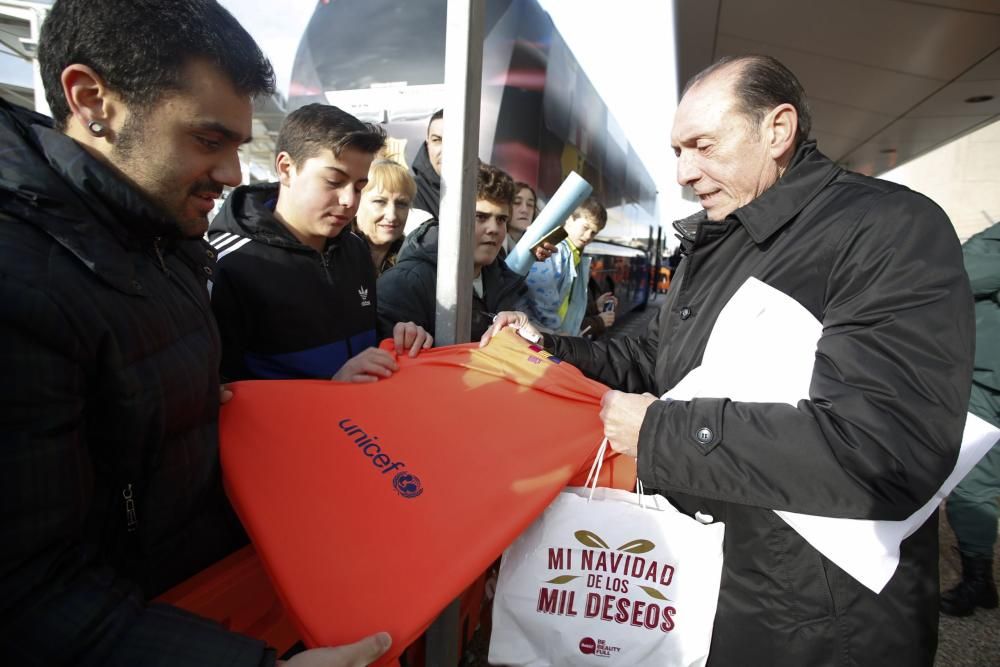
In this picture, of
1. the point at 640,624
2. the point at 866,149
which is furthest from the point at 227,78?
the point at 866,149

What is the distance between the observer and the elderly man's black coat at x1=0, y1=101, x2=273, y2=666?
2.40ft

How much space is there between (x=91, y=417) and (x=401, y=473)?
0.68m

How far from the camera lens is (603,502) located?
1305 millimetres

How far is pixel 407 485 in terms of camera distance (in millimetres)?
1323

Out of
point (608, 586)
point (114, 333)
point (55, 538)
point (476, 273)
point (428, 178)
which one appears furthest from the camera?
point (428, 178)

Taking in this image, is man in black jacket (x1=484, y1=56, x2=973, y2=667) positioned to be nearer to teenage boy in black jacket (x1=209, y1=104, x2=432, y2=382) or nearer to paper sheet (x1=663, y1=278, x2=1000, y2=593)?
paper sheet (x1=663, y1=278, x2=1000, y2=593)

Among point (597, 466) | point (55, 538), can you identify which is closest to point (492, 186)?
point (597, 466)

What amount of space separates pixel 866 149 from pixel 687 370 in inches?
515

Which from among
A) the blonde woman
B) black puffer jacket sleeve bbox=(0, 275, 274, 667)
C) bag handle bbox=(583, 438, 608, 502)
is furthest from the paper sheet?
the blonde woman

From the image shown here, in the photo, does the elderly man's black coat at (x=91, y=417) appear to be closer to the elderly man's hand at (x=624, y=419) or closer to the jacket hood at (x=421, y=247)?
the elderly man's hand at (x=624, y=419)

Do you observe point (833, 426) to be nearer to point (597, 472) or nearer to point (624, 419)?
point (624, 419)

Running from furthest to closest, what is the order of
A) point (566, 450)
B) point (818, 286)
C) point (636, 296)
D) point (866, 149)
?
point (636, 296)
point (866, 149)
point (566, 450)
point (818, 286)

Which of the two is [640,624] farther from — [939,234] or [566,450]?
[939,234]

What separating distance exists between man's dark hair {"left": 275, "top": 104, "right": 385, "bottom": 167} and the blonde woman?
948mm
